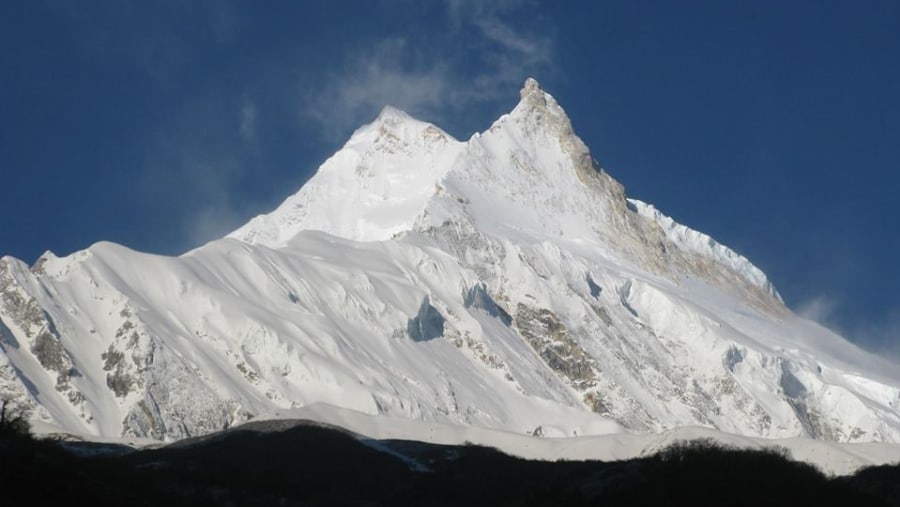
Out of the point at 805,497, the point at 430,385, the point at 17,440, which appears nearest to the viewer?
the point at 17,440

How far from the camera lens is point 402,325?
194625 millimetres

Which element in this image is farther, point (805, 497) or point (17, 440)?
point (805, 497)

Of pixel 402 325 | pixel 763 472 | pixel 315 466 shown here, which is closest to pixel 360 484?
pixel 315 466

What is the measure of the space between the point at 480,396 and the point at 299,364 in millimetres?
25179

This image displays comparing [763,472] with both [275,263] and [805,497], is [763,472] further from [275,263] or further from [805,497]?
[275,263]

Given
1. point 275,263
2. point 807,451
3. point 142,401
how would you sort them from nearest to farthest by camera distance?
1. point 807,451
2. point 142,401
3. point 275,263

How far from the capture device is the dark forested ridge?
44.6 metres

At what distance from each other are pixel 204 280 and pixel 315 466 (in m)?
114

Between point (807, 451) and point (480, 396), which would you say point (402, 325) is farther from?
point (807, 451)

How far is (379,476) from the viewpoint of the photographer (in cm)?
6862

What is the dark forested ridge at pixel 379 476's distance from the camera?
146ft

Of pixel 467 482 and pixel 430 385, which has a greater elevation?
pixel 430 385

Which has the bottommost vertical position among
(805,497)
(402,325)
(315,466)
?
(805,497)

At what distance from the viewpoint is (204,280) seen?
18250cm
